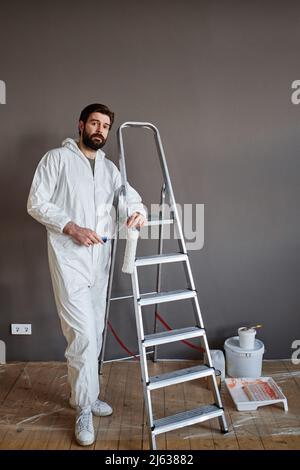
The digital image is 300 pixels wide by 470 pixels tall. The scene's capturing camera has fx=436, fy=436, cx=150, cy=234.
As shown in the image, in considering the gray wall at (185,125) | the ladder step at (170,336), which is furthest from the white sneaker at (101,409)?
the gray wall at (185,125)

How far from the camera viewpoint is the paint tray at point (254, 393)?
250 cm

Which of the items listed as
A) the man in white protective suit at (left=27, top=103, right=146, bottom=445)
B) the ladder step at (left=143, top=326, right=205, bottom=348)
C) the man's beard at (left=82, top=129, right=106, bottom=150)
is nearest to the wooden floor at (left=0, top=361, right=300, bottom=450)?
the man in white protective suit at (left=27, top=103, right=146, bottom=445)

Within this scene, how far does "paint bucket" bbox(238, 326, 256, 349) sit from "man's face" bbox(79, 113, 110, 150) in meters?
1.53

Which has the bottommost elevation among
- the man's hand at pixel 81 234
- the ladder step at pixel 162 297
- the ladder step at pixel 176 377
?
the ladder step at pixel 176 377

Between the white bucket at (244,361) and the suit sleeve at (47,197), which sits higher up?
the suit sleeve at (47,197)

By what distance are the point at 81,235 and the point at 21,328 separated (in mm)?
1225

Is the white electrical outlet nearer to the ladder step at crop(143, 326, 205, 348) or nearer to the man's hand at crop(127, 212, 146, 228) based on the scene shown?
the ladder step at crop(143, 326, 205, 348)

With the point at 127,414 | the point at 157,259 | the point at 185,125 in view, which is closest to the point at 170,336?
the point at 157,259

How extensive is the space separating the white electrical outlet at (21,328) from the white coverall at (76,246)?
782mm

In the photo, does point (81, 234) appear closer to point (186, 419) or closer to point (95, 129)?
point (95, 129)

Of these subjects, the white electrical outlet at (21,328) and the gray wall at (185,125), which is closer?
the gray wall at (185,125)

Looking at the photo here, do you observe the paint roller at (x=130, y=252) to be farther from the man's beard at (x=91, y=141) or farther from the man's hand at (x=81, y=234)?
the man's beard at (x=91, y=141)

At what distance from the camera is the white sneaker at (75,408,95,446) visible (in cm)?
218
